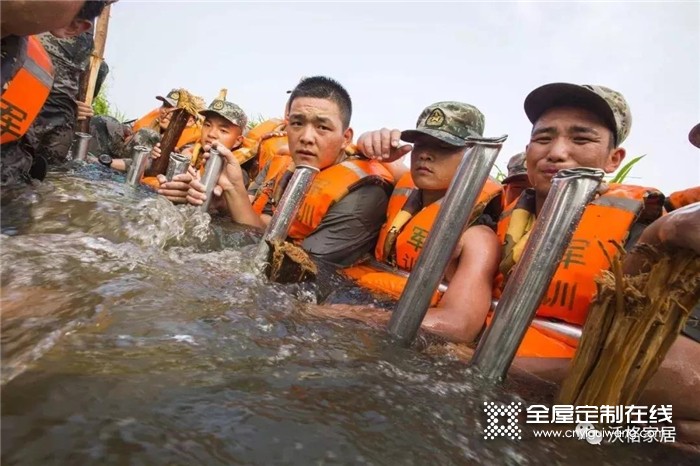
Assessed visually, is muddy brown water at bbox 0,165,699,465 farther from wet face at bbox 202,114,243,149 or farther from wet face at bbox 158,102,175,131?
wet face at bbox 158,102,175,131

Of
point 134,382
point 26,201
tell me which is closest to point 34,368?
point 134,382

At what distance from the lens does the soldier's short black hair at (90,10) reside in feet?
6.71

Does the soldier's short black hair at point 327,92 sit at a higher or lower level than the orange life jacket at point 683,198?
higher

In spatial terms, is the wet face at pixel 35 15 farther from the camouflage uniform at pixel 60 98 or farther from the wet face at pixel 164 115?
the wet face at pixel 164 115

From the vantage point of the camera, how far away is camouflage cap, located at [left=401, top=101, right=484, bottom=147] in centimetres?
307

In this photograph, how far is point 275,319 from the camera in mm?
1721

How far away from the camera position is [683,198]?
2242mm

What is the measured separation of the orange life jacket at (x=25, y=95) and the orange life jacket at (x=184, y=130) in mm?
4428

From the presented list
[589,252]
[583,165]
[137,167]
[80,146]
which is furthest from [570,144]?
[80,146]

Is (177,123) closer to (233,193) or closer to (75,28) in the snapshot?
(233,193)

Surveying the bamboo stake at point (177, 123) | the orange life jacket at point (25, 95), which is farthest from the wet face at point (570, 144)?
the bamboo stake at point (177, 123)

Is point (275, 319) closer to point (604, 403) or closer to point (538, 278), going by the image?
point (538, 278)

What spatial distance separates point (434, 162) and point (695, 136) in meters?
1.59

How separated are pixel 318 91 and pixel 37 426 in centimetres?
326
